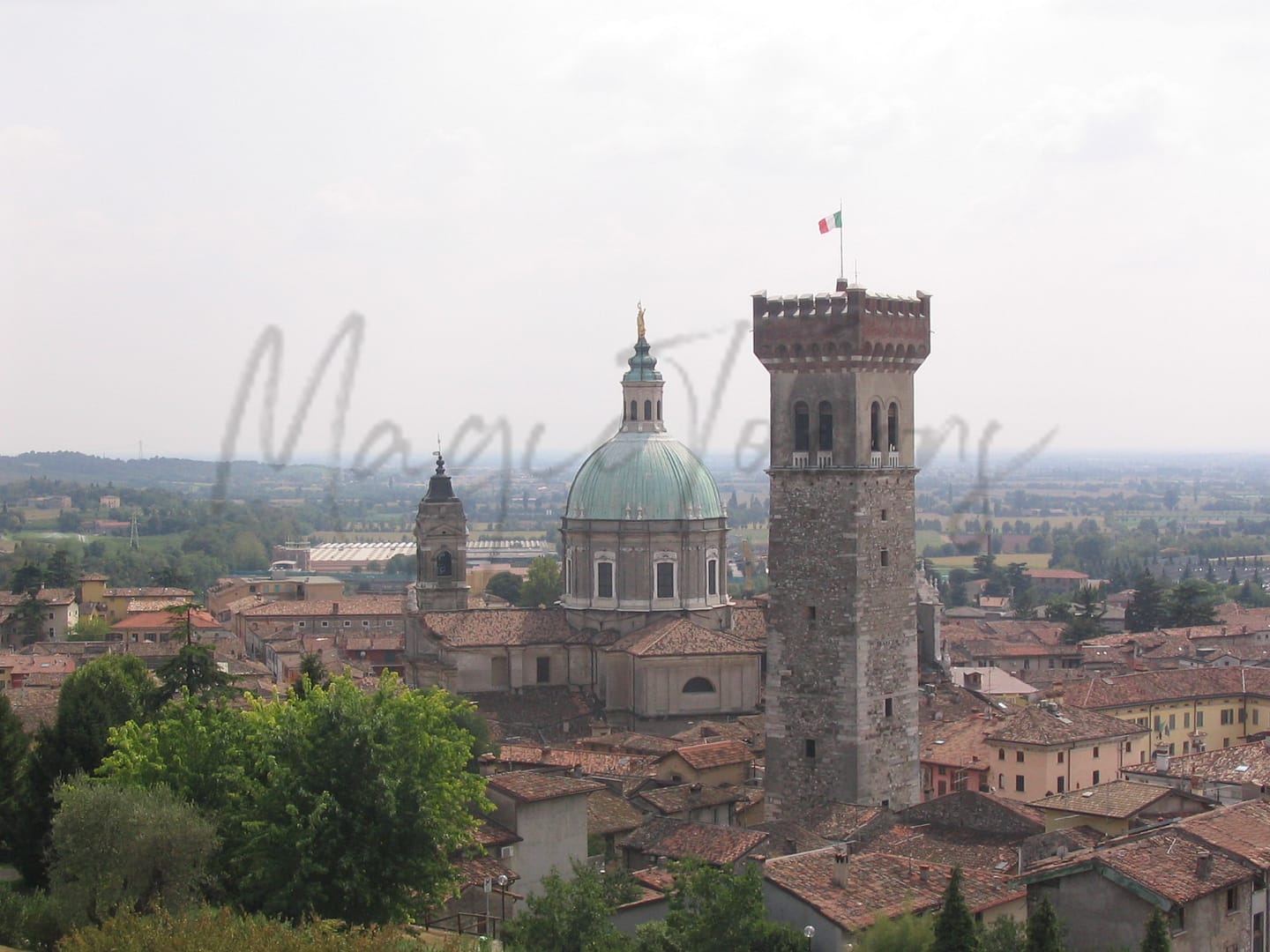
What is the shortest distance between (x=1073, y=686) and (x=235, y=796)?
32.5 meters

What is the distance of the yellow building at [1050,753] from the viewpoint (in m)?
40.3

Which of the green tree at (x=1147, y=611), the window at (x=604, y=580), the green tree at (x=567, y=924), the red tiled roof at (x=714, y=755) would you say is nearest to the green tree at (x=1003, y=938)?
the green tree at (x=567, y=924)

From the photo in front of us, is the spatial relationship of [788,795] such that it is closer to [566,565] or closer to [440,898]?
[440,898]

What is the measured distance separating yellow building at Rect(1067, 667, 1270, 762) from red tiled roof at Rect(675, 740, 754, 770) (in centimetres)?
1145

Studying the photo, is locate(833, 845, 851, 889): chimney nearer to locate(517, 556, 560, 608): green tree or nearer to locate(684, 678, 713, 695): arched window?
locate(684, 678, 713, 695): arched window

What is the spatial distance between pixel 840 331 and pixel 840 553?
412cm

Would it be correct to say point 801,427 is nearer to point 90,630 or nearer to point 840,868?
point 840,868

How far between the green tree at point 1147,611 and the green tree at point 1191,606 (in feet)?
1.56

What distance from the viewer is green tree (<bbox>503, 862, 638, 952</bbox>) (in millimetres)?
26547

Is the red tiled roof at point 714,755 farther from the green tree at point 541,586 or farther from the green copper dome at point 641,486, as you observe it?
the green tree at point 541,586

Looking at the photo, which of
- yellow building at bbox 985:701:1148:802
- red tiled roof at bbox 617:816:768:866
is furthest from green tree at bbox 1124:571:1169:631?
red tiled roof at bbox 617:816:768:866

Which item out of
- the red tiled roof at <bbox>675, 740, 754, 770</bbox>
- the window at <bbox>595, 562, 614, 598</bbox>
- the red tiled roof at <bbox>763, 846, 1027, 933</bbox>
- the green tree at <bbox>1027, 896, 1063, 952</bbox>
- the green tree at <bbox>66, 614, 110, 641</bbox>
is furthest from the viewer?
the green tree at <bbox>66, 614, 110, 641</bbox>

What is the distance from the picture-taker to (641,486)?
2202 inches

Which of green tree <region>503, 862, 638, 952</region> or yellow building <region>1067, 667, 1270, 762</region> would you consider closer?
green tree <region>503, 862, 638, 952</region>
